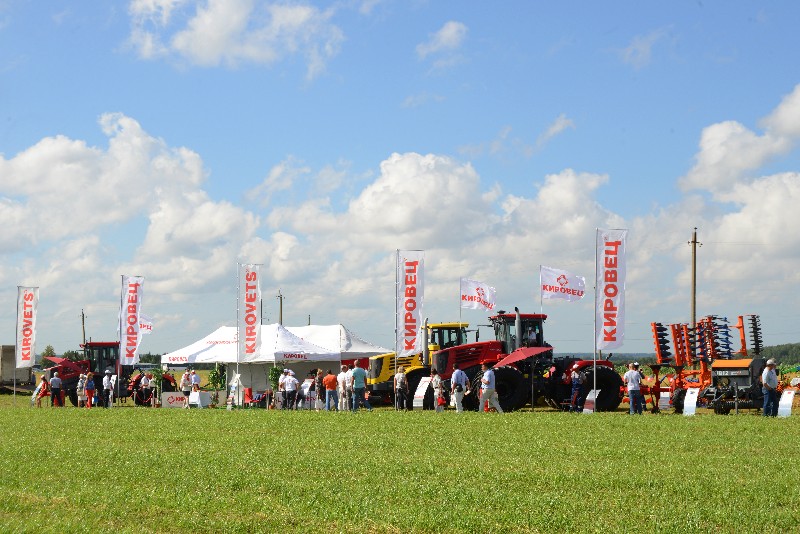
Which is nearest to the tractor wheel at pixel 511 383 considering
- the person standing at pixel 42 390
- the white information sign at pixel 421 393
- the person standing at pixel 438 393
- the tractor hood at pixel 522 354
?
the tractor hood at pixel 522 354

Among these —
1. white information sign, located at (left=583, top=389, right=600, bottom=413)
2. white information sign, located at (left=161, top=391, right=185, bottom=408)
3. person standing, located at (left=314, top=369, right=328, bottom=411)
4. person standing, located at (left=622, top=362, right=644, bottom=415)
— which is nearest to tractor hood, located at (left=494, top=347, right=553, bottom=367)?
white information sign, located at (left=583, top=389, right=600, bottom=413)

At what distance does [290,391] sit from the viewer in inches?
1159

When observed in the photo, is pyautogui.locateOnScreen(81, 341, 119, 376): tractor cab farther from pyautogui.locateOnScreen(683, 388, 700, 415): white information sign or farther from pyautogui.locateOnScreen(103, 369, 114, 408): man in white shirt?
pyautogui.locateOnScreen(683, 388, 700, 415): white information sign

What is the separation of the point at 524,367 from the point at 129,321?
47.3 ft

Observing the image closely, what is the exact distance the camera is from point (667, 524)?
8.65 metres

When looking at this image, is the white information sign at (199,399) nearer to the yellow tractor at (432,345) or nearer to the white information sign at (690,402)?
the yellow tractor at (432,345)

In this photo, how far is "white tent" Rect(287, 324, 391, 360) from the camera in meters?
39.0

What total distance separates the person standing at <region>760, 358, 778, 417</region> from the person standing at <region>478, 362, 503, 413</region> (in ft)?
20.5

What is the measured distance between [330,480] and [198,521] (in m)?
2.64

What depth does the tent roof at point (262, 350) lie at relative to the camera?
35.4 m

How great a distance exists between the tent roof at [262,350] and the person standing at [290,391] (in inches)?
176

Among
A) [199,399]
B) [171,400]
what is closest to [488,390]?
[199,399]

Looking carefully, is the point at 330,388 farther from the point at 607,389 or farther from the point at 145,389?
the point at 145,389

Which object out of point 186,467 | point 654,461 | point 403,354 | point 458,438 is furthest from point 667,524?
point 403,354
